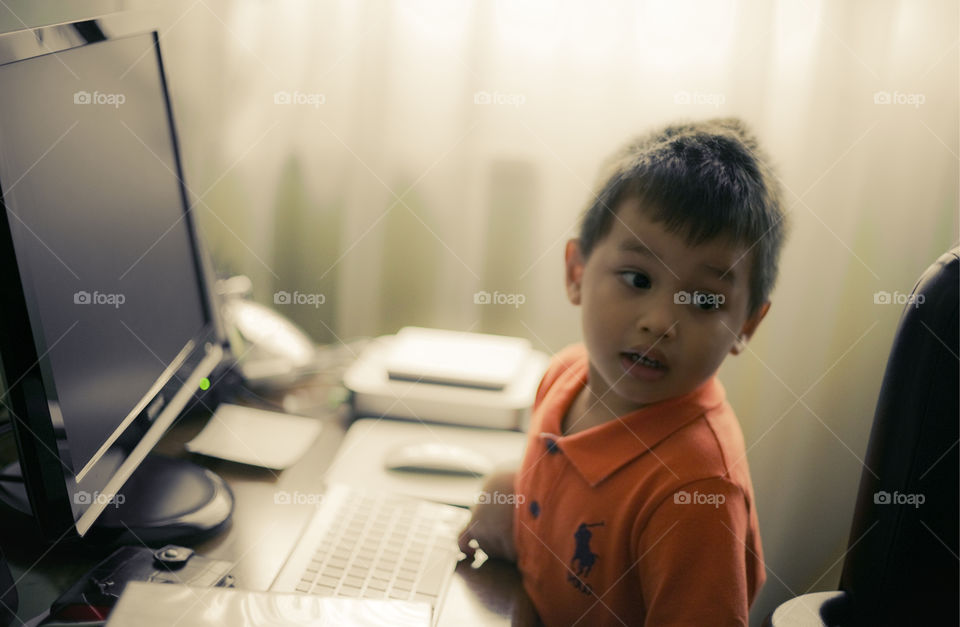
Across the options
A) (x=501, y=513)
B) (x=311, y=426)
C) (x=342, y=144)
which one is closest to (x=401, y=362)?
(x=311, y=426)

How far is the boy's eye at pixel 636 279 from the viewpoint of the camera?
809mm

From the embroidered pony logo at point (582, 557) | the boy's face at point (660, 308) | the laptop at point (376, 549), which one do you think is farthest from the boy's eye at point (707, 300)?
the laptop at point (376, 549)

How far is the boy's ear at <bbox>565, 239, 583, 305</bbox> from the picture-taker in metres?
0.92

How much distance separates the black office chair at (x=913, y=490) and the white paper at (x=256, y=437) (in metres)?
0.67

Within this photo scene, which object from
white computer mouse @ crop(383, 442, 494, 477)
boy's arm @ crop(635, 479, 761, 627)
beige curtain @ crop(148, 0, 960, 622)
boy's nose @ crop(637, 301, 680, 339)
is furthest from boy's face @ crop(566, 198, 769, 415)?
beige curtain @ crop(148, 0, 960, 622)

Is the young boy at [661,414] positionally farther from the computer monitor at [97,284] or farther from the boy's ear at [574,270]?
the computer monitor at [97,284]

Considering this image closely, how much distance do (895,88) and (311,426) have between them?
3.46ft

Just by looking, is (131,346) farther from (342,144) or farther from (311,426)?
(342,144)

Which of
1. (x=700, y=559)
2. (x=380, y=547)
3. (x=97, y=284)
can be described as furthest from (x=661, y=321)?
(x=97, y=284)

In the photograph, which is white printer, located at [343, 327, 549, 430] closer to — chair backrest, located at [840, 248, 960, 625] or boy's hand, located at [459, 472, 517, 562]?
boy's hand, located at [459, 472, 517, 562]

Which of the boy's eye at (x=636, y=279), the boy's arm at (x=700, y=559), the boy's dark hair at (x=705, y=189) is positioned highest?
the boy's dark hair at (x=705, y=189)

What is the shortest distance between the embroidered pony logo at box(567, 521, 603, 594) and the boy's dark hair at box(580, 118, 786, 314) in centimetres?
32

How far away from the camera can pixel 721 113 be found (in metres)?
1.20

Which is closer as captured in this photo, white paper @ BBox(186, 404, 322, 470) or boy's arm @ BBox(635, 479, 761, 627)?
boy's arm @ BBox(635, 479, 761, 627)
